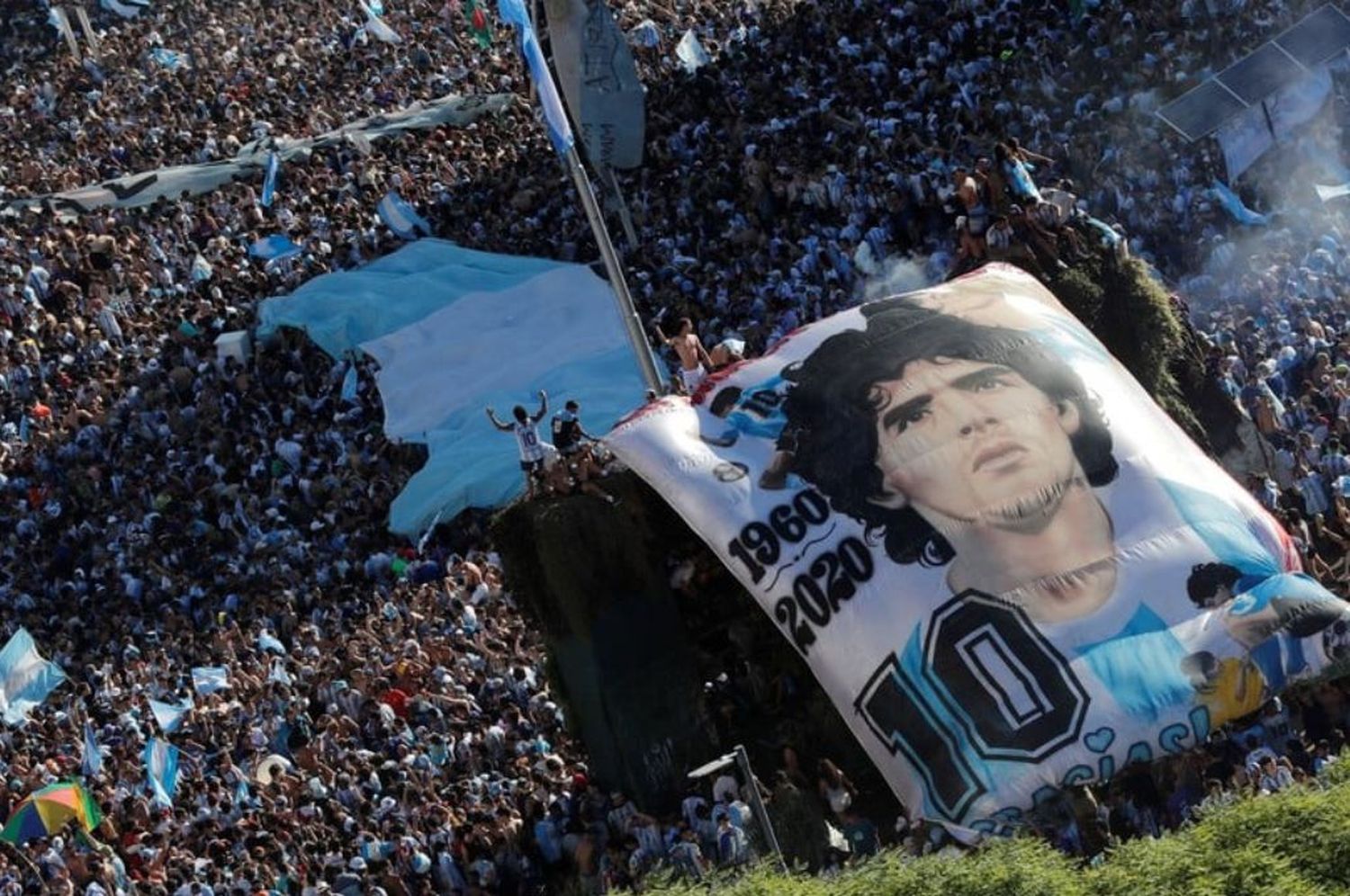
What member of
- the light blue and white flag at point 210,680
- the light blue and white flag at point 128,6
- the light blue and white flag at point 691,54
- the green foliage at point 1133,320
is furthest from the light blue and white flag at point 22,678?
the light blue and white flag at point 128,6

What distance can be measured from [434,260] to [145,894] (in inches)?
674

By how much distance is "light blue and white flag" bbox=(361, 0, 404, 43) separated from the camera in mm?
52781

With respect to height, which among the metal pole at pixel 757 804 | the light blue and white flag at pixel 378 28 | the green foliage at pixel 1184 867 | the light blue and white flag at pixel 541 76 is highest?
the light blue and white flag at pixel 378 28

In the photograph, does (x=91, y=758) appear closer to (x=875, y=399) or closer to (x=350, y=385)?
(x=350, y=385)

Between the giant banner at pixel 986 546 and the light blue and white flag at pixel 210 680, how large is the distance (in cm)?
903

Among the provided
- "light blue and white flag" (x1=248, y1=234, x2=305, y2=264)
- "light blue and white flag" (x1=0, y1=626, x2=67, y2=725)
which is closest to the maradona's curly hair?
"light blue and white flag" (x1=0, y1=626, x2=67, y2=725)

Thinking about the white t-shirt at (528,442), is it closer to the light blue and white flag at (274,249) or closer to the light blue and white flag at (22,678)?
the light blue and white flag at (22,678)

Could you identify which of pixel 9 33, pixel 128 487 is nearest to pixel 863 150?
pixel 128 487

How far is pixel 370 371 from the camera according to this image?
4297 centimetres

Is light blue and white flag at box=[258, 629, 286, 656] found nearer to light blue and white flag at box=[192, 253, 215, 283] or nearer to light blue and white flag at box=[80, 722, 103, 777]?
light blue and white flag at box=[80, 722, 103, 777]

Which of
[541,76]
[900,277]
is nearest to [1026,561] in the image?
[541,76]

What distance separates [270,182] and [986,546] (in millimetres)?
24158

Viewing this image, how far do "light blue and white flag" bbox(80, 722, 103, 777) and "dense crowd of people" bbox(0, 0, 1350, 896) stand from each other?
0.43 feet

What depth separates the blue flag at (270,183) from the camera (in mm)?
47531
